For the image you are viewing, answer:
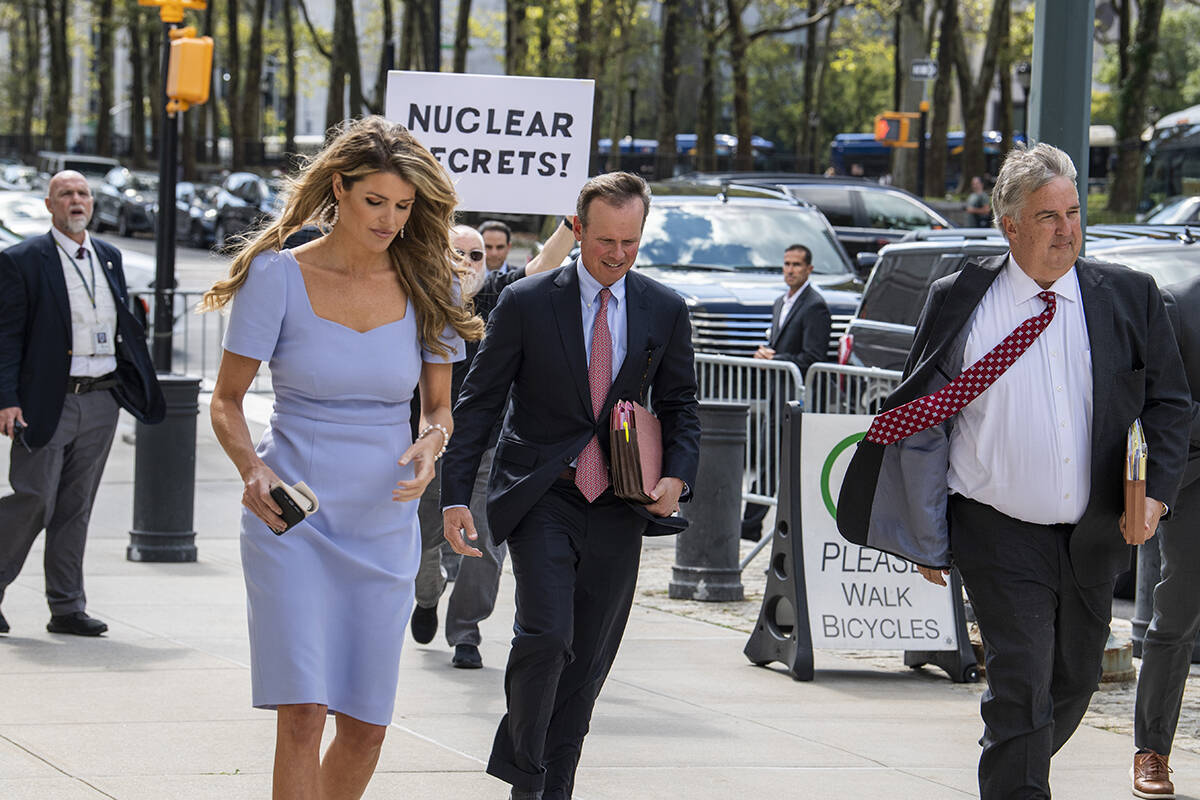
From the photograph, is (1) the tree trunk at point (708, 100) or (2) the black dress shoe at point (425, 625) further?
(1) the tree trunk at point (708, 100)

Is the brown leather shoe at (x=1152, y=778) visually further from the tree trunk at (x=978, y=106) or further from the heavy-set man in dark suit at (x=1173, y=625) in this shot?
the tree trunk at (x=978, y=106)

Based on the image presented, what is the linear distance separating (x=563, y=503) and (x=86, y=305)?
3.84 metres

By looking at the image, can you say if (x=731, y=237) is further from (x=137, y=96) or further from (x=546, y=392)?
(x=137, y=96)

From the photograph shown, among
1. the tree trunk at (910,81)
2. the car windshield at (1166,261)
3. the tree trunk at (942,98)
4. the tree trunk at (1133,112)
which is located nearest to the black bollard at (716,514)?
the car windshield at (1166,261)

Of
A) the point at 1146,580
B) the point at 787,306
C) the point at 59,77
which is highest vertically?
the point at 59,77

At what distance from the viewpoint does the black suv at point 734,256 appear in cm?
1469

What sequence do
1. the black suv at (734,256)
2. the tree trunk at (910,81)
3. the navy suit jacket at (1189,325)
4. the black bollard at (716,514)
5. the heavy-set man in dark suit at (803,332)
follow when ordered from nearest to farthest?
1. the navy suit jacket at (1189,325)
2. the black bollard at (716,514)
3. the heavy-set man in dark suit at (803,332)
4. the black suv at (734,256)
5. the tree trunk at (910,81)

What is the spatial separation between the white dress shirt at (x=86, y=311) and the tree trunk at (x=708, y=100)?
37.0 m

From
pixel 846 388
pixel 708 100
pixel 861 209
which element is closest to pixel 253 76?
A: pixel 708 100

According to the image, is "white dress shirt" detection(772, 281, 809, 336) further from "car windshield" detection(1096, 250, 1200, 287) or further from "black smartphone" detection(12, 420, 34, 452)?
"black smartphone" detection(12, 420, 34, 452)

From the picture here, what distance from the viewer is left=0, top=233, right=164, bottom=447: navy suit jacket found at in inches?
316

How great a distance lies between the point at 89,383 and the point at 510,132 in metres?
2.21

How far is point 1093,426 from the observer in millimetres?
4723

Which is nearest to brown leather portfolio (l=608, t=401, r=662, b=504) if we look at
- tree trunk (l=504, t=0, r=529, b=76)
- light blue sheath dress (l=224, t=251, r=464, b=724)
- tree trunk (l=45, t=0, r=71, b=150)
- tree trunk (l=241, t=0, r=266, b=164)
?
light blue sheath dress (l=224, t=251, r=464, b=724)
